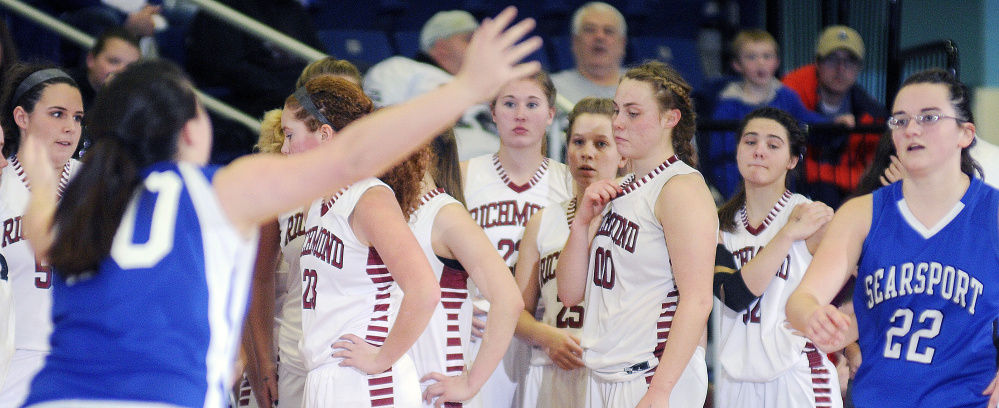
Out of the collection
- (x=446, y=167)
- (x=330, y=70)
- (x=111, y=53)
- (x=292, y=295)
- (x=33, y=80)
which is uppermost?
(x=111, y=53)

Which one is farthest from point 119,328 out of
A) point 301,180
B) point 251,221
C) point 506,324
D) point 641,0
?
point 641,0

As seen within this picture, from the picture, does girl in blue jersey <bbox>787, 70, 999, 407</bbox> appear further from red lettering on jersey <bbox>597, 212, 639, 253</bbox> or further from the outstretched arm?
the outstretched arm

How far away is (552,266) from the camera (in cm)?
403

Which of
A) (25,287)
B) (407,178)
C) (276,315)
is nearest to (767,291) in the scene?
(407,178)

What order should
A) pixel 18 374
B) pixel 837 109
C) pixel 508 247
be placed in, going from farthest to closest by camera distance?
pixel 837 109
pixel 508 247
pixel 18 374

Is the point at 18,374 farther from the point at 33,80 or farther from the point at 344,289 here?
the point at 344,289

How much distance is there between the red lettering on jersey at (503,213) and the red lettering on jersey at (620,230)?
0.97 m

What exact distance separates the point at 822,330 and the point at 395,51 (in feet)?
17.9

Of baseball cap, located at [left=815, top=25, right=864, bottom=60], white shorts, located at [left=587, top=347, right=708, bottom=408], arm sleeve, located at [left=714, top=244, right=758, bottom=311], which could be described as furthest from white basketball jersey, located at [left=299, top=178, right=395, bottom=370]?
baseball cap, located at [left=815, top=25, right=864, bottom=60]

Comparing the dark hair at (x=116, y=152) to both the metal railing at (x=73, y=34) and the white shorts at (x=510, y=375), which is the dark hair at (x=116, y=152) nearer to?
the white shorts at (x=510, y=375)

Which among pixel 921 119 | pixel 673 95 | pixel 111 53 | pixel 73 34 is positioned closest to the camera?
pixel 921 119

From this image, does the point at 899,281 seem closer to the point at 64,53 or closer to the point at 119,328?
the point at 119,328

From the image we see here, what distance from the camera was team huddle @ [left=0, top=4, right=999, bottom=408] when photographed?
187 centimetres

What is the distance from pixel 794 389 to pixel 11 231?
2.95 meters
